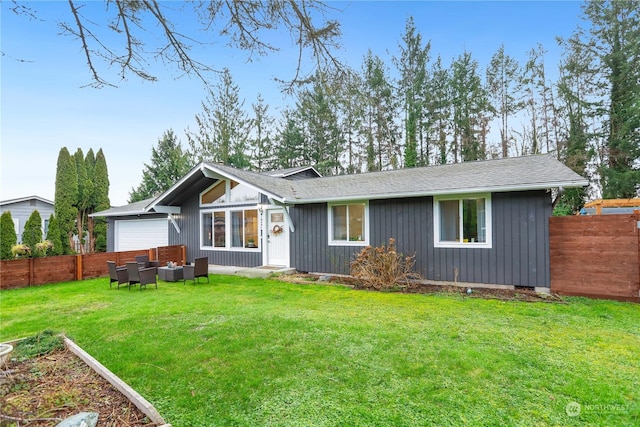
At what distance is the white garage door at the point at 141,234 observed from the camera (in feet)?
44.2

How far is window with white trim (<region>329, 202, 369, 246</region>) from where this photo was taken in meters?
9.08

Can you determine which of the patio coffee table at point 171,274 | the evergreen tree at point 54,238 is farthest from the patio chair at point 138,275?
the evergreen tree at point 54,238

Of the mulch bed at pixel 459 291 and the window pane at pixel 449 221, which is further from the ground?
the window pane at pixel 449 221

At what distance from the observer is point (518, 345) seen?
3.84 m

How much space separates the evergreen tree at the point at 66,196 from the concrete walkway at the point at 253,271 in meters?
9.56

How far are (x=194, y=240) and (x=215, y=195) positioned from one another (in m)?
2.04

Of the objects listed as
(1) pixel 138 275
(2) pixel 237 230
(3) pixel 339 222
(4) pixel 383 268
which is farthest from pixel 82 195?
(4) pixel 383 268

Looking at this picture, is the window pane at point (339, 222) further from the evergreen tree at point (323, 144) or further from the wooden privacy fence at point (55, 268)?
the evergreen tree at point (323, 144)

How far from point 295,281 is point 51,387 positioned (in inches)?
248

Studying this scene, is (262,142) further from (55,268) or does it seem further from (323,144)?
(55,268)

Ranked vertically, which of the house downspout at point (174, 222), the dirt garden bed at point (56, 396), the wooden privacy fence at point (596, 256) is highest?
the house downspout at point (174, 222)

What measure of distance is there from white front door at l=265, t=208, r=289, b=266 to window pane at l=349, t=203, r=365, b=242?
7.78 ft

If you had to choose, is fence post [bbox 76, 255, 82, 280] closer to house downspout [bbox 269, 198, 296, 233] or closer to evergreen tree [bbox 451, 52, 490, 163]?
house downspout [bbox 269, 198, 296, 233]

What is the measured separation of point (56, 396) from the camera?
8.66ft
